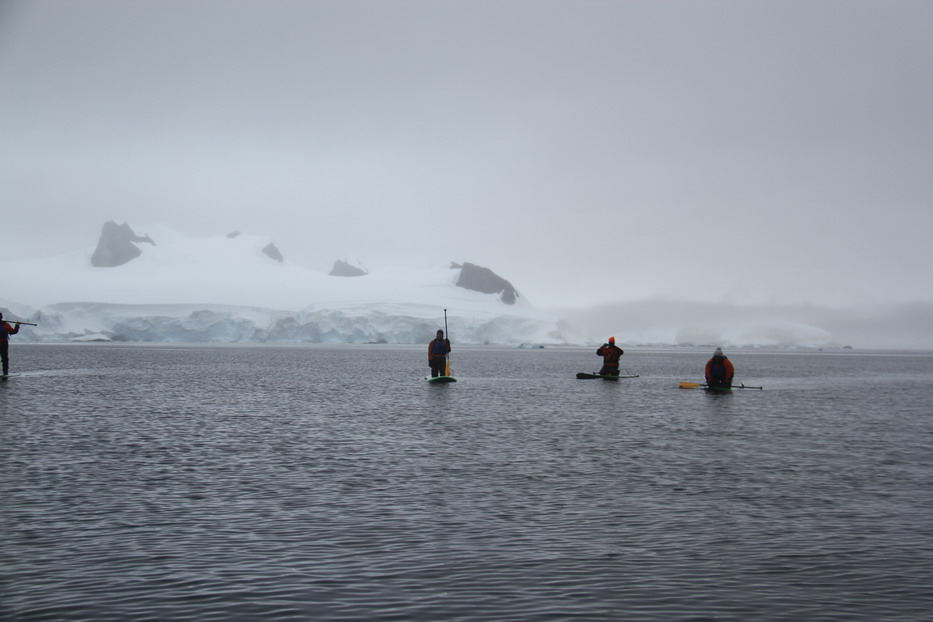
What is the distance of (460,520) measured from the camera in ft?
42.0

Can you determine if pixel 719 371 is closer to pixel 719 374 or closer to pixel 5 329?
pixel 719 374

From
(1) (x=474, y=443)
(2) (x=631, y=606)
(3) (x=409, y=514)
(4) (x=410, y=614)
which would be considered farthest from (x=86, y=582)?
(1) (x=474, y=443)

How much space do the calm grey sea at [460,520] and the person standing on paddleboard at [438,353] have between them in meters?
17.7

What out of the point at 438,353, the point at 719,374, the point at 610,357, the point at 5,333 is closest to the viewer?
the point at 5,333

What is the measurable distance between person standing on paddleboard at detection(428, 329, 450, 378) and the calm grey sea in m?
17.7

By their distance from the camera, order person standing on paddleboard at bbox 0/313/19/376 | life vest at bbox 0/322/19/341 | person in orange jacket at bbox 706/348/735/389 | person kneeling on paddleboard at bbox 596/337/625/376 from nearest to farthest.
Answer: life vest at bbox 0/322/19/341 < person standing on paddleboard at bbox 0/313/19/376 < person in orange jacket at bbox 706/348/735/389 < person kneeling on paddleboard at bbox 596/337/625/376

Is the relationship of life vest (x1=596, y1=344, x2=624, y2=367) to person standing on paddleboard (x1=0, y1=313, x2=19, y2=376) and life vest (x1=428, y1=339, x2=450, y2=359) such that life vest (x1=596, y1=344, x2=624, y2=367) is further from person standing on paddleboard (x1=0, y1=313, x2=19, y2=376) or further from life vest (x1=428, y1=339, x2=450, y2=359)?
person standing on paddleboard (x1=0, y1=313, x2=19, y2=376)

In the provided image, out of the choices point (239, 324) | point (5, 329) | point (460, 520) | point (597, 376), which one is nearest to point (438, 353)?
point (597, 376)

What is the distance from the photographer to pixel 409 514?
13164 mm

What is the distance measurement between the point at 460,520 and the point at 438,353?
3356cm

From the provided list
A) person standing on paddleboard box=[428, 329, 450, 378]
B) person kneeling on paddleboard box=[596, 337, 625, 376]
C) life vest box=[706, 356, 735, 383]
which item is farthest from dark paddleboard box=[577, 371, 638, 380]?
person standing on paddleboard box=[428, 329, 450, 378]

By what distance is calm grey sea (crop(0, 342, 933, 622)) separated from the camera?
9.10m

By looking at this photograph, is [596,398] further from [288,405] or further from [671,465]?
[671,465]

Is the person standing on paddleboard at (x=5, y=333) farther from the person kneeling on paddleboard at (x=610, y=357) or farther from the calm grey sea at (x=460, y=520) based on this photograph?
the person kneeling on paddleboard at (x=610, y=357)
